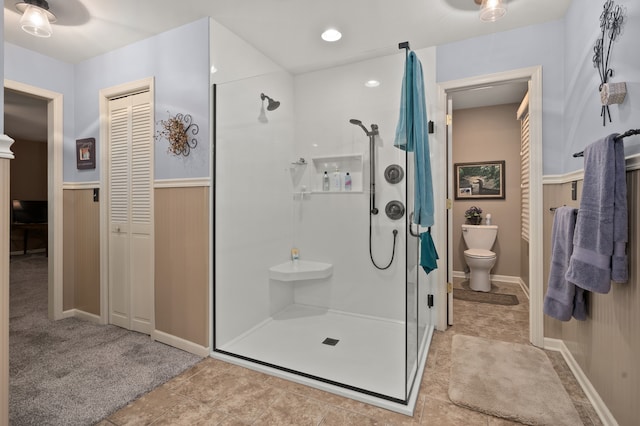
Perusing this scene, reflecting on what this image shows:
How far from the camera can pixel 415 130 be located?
183 cm

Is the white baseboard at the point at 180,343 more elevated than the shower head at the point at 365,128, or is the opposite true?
the shower head at the point at 365,128

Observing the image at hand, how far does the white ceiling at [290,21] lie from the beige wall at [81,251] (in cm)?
135

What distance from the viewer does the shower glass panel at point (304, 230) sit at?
237cm

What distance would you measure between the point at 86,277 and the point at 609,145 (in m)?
4.00

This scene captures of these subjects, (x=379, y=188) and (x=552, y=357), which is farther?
(x=379, y=188)

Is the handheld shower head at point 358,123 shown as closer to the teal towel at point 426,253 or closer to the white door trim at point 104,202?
the teal towel at point 426,253

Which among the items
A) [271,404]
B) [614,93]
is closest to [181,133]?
[271,404]

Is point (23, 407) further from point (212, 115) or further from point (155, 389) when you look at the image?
point (212, 115)

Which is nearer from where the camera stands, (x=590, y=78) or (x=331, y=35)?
(x=590, y=78)

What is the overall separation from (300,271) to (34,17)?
263cm

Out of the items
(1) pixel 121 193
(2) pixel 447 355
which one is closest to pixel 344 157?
(2) pixel 447 355

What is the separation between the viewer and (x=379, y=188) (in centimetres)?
282

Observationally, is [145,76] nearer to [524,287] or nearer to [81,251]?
[81,251]

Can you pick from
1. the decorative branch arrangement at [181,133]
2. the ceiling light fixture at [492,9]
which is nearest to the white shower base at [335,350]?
the decorative branch arrangement at [181,133]
